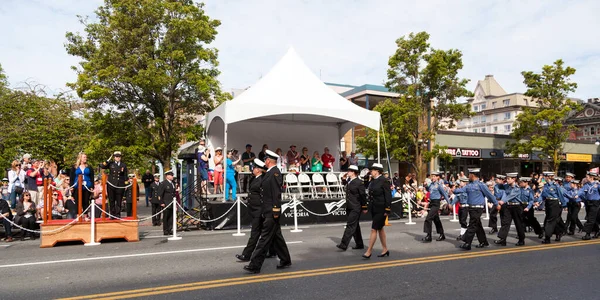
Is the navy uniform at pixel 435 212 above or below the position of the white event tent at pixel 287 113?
below

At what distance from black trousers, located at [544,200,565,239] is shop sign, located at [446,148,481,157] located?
22.2 meters

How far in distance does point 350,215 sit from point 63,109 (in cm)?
2030

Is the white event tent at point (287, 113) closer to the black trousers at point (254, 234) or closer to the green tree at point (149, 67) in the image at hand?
the green tree at point (149, 67)

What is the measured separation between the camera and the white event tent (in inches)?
551

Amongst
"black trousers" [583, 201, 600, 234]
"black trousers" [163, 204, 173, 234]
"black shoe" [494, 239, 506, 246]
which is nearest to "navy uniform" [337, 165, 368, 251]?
"black shoe" [494, 239, 506, 246]

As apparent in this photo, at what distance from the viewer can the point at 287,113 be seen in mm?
14422

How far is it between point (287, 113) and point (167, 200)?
479cm

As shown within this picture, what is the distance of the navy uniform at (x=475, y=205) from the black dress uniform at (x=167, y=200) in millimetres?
7535

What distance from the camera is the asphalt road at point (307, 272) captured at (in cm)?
580

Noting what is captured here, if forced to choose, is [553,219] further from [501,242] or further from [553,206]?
[501,242]

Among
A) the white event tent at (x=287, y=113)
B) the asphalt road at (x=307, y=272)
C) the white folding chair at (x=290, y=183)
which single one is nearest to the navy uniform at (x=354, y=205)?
the asphalt road at (x=307, y=272)

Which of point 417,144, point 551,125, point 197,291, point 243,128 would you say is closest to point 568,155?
point 551,125

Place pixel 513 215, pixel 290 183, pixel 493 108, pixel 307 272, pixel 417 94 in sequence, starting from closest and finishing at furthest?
1. pixel 307 272
2. pixel 513 215
3. pixel 290 183
4. pixel 417 94
5. pixel 493 108

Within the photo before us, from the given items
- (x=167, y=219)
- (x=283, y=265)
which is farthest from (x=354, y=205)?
(x=167, y=219)
